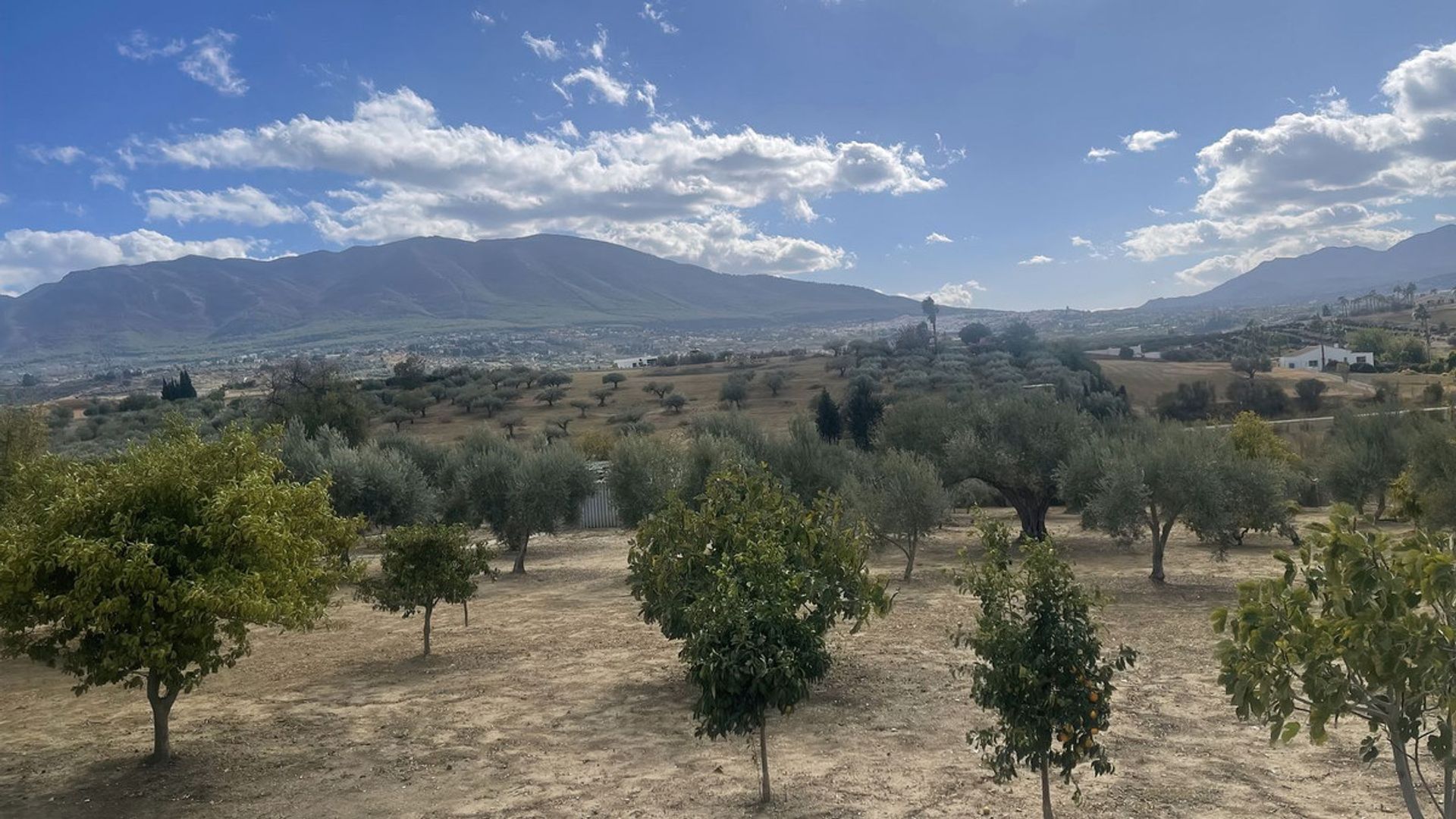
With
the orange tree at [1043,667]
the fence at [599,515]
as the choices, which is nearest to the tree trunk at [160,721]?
the orange tree at [1043,667]

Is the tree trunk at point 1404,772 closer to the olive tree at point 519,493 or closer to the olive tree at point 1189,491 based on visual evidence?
the olive tree at point 1189,491

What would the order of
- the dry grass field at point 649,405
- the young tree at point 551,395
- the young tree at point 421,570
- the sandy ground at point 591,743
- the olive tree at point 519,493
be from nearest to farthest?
the sandy ground at point 591,743, the young tree at point 421,570, the olive tree at point 519,493, the dry grass field at point 649,405, the young tree at point 551,395

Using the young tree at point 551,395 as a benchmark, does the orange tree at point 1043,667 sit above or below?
below

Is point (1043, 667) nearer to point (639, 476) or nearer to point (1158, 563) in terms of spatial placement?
point (1158, 563)

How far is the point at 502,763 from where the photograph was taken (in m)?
10.0

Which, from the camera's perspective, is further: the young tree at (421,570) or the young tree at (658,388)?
the young tree at (658,388)

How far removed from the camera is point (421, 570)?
15.1 metres

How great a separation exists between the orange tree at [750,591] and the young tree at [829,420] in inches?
1586

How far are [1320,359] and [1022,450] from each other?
81.7m

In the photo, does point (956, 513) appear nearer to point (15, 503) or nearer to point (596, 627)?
point (596, 627)

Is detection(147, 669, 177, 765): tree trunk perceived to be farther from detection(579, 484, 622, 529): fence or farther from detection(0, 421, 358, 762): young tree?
detection(579, 484, 622, 529): fence

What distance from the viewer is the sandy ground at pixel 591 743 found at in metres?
8.74

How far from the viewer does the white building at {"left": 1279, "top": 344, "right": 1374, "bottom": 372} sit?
85981 mm

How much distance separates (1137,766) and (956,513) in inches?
1082
